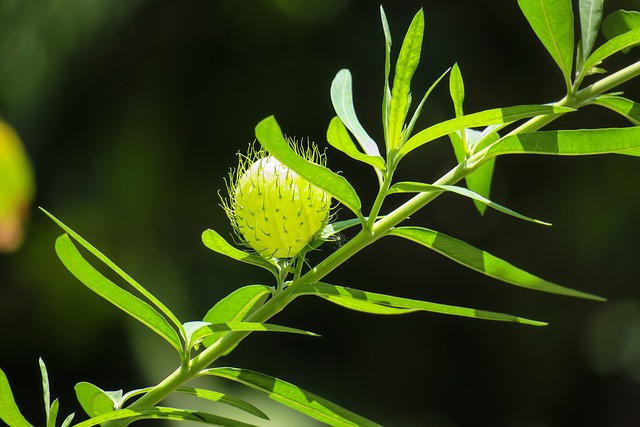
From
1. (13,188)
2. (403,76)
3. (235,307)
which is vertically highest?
(403,76)

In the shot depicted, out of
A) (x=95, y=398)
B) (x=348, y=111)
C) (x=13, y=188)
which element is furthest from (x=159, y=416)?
(x=13, y=188)

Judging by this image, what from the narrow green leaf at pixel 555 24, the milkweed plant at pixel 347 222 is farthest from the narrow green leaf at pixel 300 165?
the narrow green leaf at pixel 555 24

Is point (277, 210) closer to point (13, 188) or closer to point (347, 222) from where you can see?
point (347, 222)

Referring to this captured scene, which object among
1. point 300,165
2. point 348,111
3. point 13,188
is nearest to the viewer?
point 300,165

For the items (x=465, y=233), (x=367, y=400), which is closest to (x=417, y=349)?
(x=367, y=400)

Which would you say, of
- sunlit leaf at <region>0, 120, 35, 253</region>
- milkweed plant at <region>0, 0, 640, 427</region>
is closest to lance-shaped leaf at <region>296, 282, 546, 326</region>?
milkweed plant at <region>0, 0, 640, 427</region>

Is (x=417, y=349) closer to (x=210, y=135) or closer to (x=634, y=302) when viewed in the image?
(x=634, y=302)

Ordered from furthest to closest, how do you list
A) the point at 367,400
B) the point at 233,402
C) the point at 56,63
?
the point at 367,400, the point at 56,63, the point at 233,402

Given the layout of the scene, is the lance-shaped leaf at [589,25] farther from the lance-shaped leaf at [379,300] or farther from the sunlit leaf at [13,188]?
the sunlit leaf at [13,188]
